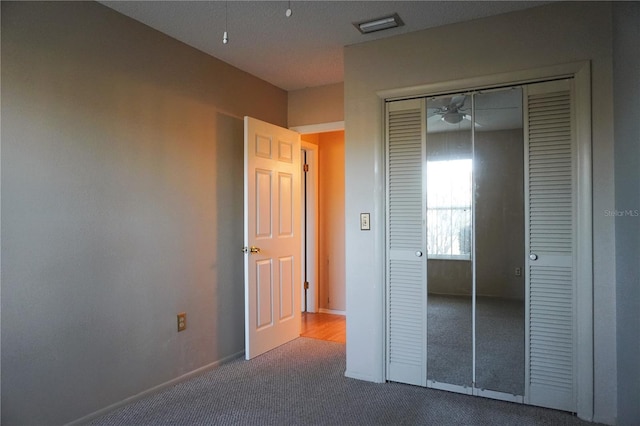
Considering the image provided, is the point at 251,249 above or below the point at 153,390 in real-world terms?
above

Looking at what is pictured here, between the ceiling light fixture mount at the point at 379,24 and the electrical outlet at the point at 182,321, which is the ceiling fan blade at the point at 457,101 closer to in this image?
the ceiling light fixture mount at the point at 379,24

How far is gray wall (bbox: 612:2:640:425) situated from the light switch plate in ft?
4.78

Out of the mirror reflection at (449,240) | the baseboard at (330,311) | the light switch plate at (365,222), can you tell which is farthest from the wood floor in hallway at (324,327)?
the light switch plate at (365,222)

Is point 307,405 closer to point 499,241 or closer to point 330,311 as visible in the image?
point 499,241

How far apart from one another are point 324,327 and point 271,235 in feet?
4.48

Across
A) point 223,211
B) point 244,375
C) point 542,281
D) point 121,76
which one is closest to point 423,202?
point 542,281

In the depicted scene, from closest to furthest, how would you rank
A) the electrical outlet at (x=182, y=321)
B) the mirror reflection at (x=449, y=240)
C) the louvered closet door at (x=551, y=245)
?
the louvered closet door at (x=551, y=245)
the mirror reflection at (x=449, y=240)
the electrical outlet at (x=182, y=321)

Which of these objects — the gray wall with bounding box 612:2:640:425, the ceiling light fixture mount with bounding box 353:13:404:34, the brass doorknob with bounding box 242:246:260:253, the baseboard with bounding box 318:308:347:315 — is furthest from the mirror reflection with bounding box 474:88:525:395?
the baseboard with bounding box 318:308:347:315

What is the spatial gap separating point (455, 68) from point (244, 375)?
2.67m

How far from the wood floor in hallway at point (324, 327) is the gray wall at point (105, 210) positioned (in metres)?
0.99

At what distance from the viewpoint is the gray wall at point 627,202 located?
2105 mm

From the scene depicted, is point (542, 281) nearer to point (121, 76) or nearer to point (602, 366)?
point (602, 366)

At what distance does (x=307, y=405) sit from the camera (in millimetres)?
2648

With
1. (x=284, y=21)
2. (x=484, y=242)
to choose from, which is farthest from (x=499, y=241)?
(x=284, y=21)
